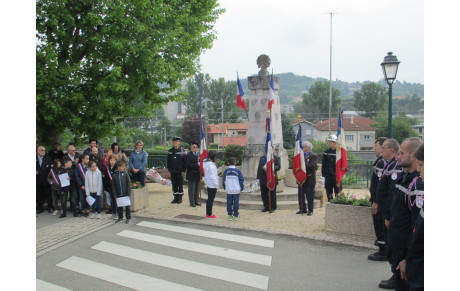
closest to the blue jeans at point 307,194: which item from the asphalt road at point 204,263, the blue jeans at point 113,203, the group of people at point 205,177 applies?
the group of people at point 205,177

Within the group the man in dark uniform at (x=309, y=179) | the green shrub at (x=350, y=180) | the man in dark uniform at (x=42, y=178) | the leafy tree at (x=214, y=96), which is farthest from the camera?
the leafy tree at (x=214, y=96)

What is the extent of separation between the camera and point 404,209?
4.46 meters

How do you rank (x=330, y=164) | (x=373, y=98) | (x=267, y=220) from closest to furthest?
(x=267, y=220) → (x=330, y=164) → (x=373, y=98)

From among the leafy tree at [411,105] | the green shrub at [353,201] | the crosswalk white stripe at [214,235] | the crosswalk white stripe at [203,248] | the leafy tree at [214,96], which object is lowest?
the crosswalk white stripe at [203,248]

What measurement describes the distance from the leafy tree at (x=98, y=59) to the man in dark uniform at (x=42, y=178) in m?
1.69

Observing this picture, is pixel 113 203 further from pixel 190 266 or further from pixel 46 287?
pixel 46 287

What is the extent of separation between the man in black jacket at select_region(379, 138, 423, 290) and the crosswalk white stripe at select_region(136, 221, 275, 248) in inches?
141

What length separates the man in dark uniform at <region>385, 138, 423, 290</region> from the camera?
4277 mm

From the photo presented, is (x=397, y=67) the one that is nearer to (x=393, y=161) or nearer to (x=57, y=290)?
(x=393, y=161)

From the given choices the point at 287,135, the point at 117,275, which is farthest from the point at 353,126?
the point at 117,275

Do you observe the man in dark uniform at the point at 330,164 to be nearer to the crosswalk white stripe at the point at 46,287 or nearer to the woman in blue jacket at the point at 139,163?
the woman in blue jacket at the point at 139,163

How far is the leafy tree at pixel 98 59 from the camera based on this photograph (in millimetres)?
12383

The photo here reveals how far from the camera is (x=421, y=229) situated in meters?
3.63

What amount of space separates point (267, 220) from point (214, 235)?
6.50ft
